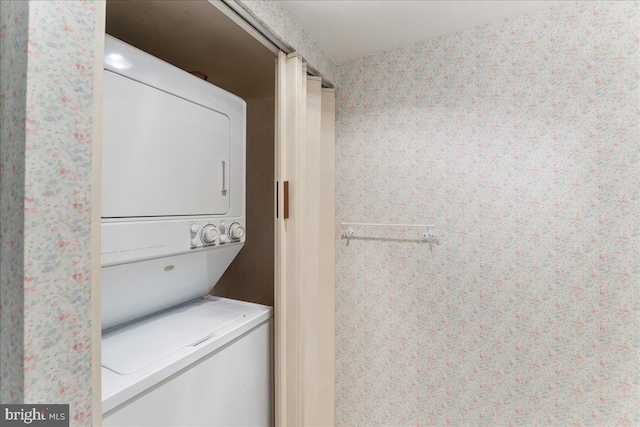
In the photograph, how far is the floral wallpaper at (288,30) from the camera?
3.69 ft

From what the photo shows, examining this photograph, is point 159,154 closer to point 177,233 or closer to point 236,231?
point 177,233

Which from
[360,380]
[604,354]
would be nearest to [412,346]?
[360,380]

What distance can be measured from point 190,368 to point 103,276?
1.32 ft

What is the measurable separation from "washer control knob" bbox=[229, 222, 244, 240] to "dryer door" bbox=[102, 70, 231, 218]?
81 millimetres

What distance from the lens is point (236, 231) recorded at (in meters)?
1.29

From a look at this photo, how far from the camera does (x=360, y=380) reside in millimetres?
1813

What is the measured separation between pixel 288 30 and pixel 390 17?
53cm

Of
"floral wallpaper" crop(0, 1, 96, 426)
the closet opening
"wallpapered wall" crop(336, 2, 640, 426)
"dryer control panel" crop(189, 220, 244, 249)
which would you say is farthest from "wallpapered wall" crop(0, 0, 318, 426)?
"wallpapered wall" crop(336, 2, 640, 426)

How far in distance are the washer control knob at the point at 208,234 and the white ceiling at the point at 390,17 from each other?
1.08 meters

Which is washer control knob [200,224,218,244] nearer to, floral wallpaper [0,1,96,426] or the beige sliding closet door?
the beige sliding closet door

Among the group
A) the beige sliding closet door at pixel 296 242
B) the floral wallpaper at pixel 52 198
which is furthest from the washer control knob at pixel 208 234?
the floral wallpaper at pixel 52 198

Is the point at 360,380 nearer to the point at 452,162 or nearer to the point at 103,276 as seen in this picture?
the point at 452,162

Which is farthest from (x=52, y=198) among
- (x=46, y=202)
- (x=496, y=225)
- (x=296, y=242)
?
(x=496, y=225)

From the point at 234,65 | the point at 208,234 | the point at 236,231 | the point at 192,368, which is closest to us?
the point at 192,368
